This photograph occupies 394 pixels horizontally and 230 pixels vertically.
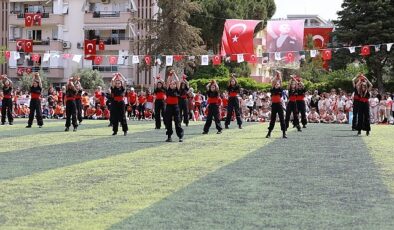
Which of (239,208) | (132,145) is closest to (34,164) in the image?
(132,145)

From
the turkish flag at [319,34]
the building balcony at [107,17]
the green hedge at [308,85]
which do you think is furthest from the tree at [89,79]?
the turkish flag at [319,34]

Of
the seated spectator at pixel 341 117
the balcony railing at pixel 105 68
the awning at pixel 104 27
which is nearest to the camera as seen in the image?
the seated spectator at pixel 341 117

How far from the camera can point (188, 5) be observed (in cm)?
5678

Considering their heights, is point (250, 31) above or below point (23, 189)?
above

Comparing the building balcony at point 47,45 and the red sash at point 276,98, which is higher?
the building balcony at point 47,45

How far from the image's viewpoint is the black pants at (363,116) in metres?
23.8

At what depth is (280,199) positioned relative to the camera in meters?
9.90

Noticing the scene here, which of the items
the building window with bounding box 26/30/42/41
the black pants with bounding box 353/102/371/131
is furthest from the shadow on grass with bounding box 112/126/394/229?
the building window with bounding box 26/30/42/41

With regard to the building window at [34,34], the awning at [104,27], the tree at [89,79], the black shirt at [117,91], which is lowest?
the black shirt at [117,91]

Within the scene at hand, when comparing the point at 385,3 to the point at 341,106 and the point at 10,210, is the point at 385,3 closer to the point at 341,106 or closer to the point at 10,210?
the point at 341,106

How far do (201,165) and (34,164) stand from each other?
10.9 ft

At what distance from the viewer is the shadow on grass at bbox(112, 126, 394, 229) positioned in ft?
27.0

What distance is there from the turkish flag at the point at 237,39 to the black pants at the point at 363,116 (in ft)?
63.7

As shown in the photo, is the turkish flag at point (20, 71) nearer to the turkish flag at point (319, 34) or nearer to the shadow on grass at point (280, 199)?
the turkish flag at point (319, 34)
